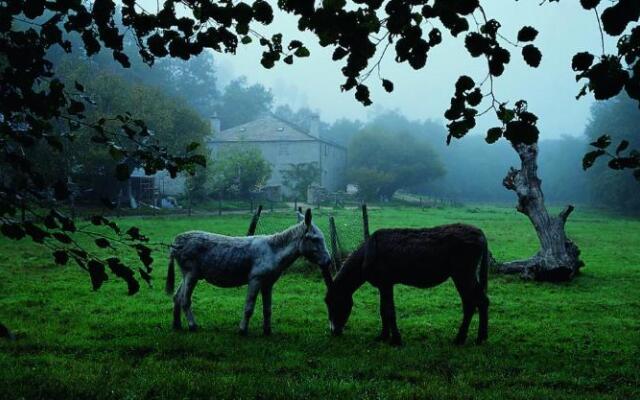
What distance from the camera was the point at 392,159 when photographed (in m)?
69.8

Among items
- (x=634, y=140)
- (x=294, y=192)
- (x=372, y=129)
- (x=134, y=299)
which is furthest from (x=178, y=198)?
(x=634, y=140)

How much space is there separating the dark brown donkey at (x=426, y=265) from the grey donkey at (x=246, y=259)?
33.6 inches

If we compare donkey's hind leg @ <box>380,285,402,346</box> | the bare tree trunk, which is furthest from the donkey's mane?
the bare tree trunk

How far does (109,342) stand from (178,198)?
138 feet

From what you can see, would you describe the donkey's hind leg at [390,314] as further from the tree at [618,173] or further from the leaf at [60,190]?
the tree at [618,173]

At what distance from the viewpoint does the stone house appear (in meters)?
65.4

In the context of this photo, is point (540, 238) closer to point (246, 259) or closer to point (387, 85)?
point (246, 259)

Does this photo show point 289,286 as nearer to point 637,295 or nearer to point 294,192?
point 637,295

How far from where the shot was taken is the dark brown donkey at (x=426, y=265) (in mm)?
8008

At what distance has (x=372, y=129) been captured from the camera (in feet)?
238

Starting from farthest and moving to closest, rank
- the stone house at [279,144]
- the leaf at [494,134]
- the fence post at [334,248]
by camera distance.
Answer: the stone house at [279,144]
the fence post at [334,248]
the leaf at [494,134]

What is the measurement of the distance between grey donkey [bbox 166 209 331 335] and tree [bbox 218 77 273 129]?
86.0 m

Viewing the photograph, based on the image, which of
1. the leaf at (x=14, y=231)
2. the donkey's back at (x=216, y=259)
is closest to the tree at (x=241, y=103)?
the donkey's back at (x=216, y=259)

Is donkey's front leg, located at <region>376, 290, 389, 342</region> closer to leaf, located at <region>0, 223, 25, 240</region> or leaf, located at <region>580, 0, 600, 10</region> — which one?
leaf, located at <region>0, 223, 25, 240</region>
